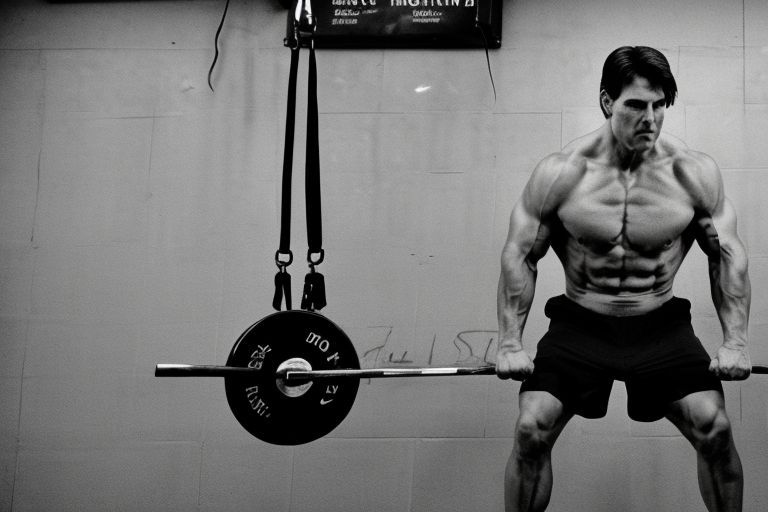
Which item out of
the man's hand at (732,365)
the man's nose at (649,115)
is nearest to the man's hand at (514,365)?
the man's hand at (732,365)

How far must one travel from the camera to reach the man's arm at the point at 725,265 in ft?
11.1

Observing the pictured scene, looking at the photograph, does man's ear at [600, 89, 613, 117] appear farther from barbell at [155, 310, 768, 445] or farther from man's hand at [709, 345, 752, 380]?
barbell at [155, 310, 768, 445]

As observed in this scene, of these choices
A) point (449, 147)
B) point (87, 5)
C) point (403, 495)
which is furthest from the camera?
point (87, 5)

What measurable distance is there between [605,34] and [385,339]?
1.59m

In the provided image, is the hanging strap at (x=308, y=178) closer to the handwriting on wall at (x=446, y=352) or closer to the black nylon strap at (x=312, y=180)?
the black nylon strap at (x=312, y=180)

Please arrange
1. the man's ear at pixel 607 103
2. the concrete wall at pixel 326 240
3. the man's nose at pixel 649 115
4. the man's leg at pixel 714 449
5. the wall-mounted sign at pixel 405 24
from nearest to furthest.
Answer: the man's leg at pixel 714 449
the man's nose at pixel 649 115
the man's ear at pixel 607 103
the concrete wall at pixel 326 240
the wall-mounted sign at pixel 405 24

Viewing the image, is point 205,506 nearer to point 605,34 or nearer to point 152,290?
point 152,290

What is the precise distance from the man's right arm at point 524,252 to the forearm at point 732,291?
1.81ft

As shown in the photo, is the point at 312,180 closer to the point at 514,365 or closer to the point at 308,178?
the point at 308,178

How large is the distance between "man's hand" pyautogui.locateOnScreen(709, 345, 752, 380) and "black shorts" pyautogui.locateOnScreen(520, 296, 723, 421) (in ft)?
0.11

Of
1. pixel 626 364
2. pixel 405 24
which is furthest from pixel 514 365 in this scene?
pixel 405 24

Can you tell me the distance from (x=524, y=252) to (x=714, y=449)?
2.70ft

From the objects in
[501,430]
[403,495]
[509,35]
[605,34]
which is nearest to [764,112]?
[605,34]

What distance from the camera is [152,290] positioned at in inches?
182
